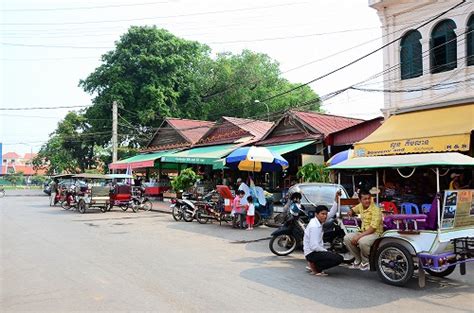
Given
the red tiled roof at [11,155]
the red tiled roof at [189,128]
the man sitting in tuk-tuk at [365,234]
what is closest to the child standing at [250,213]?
the man sitting in tuk-tuk at [365,234]

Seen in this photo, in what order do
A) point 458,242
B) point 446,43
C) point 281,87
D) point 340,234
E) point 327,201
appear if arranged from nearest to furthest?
point 458,242 → point 340,234 → point 327,201 → point 446,43 → point 281,87

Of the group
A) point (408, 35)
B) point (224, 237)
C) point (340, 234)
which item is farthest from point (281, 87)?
point (340, 234)

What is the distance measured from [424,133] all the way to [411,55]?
384 centimetres

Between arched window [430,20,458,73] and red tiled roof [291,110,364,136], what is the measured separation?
5.32 m

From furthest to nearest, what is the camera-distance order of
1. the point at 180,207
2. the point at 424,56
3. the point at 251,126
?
the point at 251,126, the point at 180,207, the point at 424,56

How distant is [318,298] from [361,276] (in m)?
1.65

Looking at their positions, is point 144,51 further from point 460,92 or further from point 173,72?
point 460,92

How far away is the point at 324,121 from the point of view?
20188 millimetres

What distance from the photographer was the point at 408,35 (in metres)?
15.2

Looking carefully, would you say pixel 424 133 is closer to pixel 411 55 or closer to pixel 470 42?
pixel 470 42

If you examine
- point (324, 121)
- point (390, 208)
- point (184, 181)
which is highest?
point (324, 121)

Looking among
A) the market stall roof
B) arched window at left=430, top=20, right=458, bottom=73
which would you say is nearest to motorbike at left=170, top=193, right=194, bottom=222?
the market stall roof

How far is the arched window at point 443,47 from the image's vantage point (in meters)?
13.8

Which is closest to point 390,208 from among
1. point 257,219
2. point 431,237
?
point 431,237
